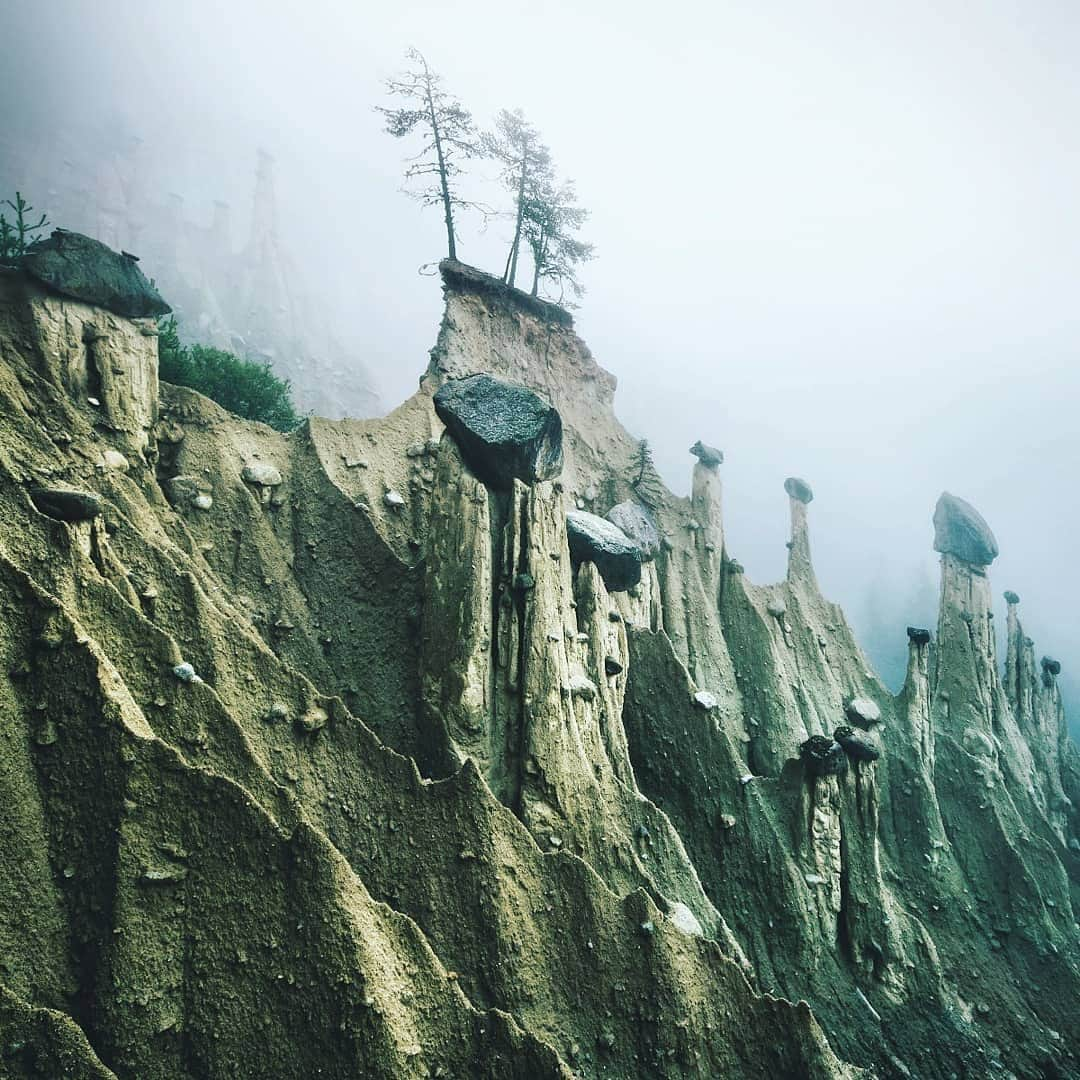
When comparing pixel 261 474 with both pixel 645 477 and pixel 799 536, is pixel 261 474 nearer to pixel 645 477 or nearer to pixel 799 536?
pixel 645 477

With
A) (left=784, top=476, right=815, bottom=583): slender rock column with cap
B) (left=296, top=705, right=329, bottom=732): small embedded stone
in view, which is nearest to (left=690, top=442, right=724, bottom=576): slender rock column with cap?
(left=784, top=476, right=815, bottom=583): slender rock column with cap

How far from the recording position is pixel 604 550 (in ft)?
41.5

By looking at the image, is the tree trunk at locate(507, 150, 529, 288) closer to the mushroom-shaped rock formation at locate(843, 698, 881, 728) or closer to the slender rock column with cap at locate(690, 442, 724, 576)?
the slender rock column with cap at locate(690, 442, 724, 576)

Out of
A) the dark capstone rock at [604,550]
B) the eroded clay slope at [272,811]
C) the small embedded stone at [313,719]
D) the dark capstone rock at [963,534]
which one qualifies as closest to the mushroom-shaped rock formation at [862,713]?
the dark capstone rock at [604,550]

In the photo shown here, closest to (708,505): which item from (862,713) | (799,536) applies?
(799,536)

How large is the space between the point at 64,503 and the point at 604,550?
30.5ft

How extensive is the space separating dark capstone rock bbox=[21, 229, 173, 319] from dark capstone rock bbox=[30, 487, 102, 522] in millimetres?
4889

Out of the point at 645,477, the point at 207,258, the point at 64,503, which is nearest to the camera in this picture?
the point at 64,503

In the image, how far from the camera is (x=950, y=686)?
21594 mm

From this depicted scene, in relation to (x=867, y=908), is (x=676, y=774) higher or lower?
higher

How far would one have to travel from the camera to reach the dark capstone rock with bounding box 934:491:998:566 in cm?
2333

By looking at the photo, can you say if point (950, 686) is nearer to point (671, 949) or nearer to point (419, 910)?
point (671, 949)

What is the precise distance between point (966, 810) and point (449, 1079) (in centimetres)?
1953

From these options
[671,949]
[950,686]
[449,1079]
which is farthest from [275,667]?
[950,686]
